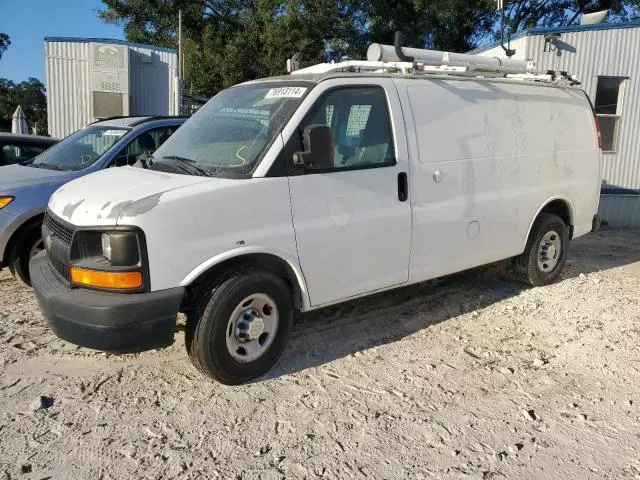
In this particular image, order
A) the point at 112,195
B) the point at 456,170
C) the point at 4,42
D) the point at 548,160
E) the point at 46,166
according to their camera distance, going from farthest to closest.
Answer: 1. the point at 4,42
2. the point at 46,166
3. the point at 548,160
4. the point at 456,170
5. the point at 112,195

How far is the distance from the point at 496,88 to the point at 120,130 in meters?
4.11

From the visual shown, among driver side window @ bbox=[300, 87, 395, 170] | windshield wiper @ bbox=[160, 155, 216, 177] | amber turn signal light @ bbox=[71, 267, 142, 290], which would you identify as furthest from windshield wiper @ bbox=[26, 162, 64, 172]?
driver side window @ bbox=[300, 87, 395, 170]

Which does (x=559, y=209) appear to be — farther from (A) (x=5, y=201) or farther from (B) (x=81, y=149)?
(A) (x=5, y=201)

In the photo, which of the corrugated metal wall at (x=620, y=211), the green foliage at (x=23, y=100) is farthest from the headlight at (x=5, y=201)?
the green foliage at (x=23, y=100)

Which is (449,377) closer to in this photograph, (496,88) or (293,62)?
(496,88)

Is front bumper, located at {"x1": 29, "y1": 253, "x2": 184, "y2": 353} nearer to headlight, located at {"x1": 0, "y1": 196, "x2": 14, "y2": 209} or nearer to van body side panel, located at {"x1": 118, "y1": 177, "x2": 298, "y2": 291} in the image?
van body side panel, located at {"x1": 118, "y1": 177, "x2": 298, "y2": 291}

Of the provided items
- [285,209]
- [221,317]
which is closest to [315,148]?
[285,209]

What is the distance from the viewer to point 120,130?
22.0 ft

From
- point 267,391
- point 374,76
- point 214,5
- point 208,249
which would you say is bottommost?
point 267,391

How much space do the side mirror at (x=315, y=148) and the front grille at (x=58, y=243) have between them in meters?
1.51

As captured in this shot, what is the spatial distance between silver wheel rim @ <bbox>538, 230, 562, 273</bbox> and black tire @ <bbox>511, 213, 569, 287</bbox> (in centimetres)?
1

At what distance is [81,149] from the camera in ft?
21.7

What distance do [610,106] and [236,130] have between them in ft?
31.6

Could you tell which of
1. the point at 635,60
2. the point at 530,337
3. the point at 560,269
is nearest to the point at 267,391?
the point at 530,337
